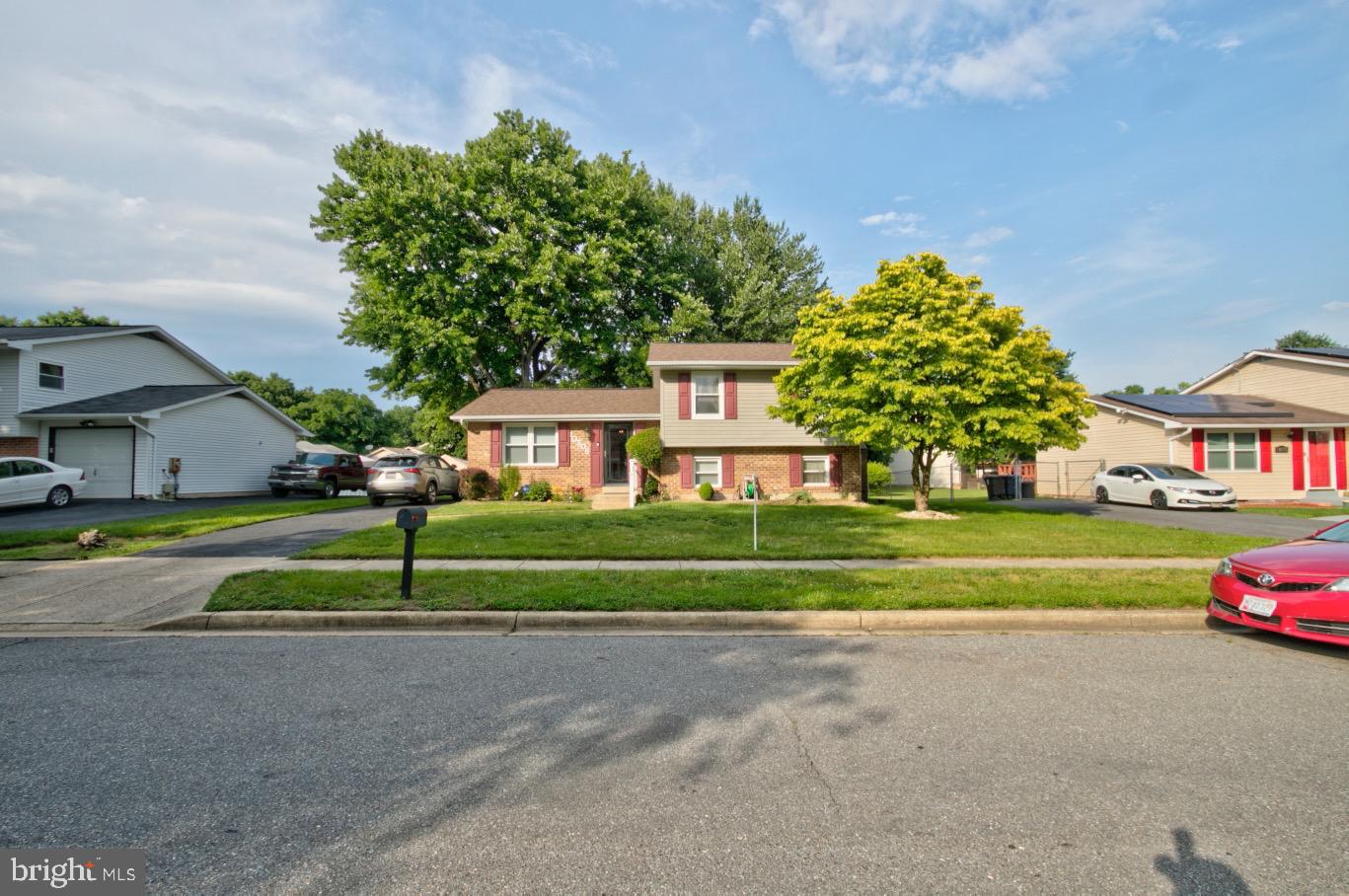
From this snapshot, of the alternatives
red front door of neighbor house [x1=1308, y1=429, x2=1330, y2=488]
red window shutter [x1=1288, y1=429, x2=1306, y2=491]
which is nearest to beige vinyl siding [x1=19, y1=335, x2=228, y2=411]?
red window shutter [x1=1288, y1=429, x2=1306, y2=491]

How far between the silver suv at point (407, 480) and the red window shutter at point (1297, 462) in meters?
30.6

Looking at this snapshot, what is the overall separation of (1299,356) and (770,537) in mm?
26954

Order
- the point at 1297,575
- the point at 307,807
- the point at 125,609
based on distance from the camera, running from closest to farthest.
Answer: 1. the point at 307,807
2. the point at 1297,575
3. the point at 125,609

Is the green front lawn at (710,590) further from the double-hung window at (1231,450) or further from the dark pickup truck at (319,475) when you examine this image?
the double-hung window at (1231,450)

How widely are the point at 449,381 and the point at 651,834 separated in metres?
30.0

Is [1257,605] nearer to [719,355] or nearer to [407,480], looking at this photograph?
[719,355]

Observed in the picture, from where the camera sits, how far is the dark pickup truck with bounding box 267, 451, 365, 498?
2384cm

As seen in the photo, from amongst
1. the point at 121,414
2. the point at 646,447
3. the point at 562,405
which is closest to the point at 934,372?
the point at 646,447

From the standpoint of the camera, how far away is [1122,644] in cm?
592

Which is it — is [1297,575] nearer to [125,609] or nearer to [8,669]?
[8,669]

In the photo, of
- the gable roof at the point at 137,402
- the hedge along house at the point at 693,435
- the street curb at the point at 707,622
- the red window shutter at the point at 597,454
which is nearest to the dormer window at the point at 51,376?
the gable roof at the point at 137,402

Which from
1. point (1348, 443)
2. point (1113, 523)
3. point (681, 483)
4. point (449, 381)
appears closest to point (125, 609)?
point (681, 483)

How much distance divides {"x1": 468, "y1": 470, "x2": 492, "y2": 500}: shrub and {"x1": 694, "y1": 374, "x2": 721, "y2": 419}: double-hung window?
25.3ft

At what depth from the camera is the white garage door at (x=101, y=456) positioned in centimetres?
2173
